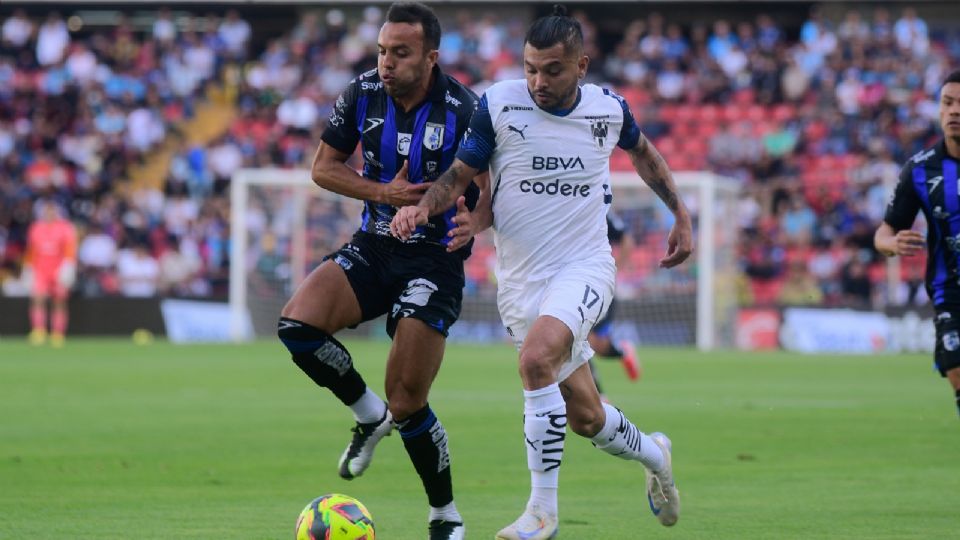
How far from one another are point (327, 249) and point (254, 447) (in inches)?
667

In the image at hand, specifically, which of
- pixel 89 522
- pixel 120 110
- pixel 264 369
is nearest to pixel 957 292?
pixel 89 522

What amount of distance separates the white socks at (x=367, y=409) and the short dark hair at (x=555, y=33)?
2272 mm

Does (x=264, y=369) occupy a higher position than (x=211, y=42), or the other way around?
(x=211, y=42)

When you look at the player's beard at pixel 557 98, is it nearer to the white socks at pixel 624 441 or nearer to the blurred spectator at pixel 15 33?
the white socks at pixel 624 441

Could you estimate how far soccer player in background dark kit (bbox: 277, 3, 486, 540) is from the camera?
7.24 metres

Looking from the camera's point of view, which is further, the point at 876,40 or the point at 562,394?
the point at 876,40

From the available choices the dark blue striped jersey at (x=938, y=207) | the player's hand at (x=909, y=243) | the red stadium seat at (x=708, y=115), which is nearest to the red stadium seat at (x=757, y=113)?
the red stadium seat at (x=708, y=115)

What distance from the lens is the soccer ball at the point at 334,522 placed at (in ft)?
21.5

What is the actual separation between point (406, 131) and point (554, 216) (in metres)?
0.88

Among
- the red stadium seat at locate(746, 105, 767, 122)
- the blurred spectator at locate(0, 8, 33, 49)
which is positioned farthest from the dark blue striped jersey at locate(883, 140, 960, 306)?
the blurred spectator at locate(0, 8, 33, 49)

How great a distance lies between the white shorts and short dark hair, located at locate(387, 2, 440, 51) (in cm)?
130

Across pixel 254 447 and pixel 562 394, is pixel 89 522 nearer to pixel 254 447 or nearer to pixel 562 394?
pixel 562 394

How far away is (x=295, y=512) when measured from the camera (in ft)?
26.7

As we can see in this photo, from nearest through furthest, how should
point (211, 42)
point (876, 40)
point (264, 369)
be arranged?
point (264, 369) → point (876, 40) → point (211, 42)
